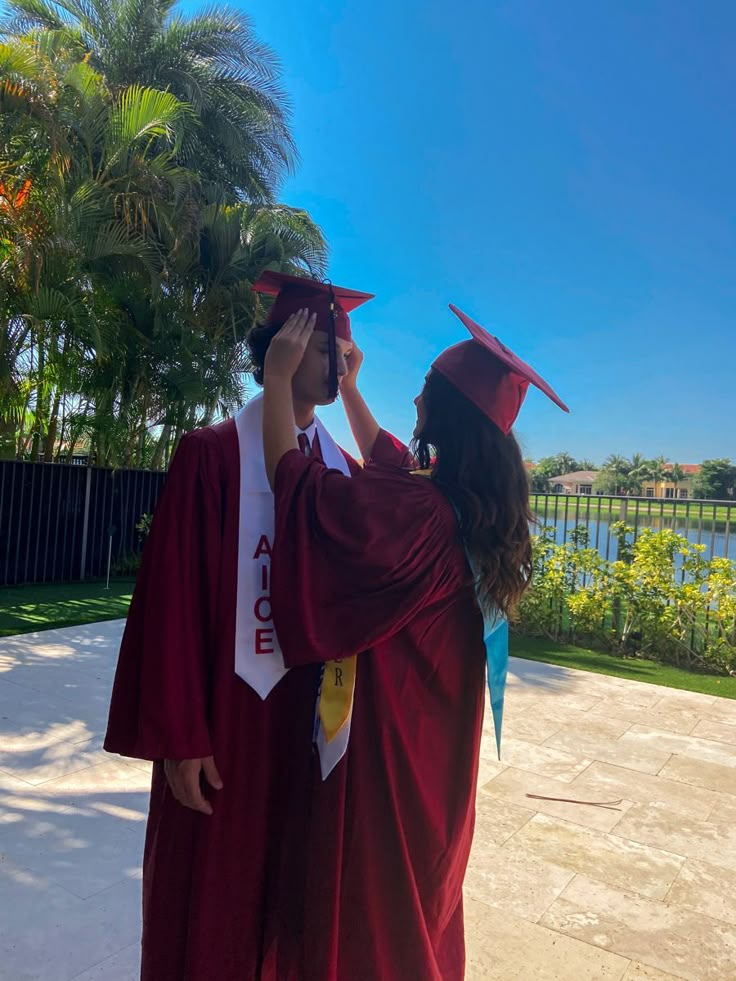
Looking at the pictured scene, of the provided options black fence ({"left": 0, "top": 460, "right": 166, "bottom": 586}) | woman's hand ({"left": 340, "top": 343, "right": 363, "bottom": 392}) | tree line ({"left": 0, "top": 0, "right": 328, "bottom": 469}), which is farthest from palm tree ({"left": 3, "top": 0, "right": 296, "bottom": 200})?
woman's hand ({"left": 340, "top": 343, "right": 363, "bottom": 392})

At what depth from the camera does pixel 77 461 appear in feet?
36.4

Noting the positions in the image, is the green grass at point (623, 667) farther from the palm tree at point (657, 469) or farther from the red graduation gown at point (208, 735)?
the palm tree at point (657, 469)

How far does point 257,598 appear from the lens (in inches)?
53.3

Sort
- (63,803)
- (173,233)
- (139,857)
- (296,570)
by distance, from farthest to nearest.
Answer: (173,233), (63,803), (139,857), (296,570)

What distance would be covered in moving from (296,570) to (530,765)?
3014 mm

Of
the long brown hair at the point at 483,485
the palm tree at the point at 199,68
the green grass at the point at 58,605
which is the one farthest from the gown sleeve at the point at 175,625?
the palm tree at the point at 199,68

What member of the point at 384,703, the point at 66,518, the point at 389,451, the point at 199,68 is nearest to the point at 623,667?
the point at 389,451

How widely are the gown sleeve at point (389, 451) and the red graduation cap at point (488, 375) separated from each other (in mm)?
507

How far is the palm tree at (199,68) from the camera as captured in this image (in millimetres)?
10859

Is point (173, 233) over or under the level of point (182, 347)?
over

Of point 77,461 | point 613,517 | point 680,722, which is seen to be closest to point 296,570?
point 680,722

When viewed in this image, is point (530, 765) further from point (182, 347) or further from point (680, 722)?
point (182, 347)

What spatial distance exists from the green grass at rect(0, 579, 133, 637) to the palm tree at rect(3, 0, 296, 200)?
652 cm

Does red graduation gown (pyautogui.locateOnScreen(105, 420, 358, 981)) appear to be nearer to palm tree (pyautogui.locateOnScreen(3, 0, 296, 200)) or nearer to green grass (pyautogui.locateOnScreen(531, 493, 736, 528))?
green grass (pyautogui.locateOnScreen(531, 493, 736, 528))
